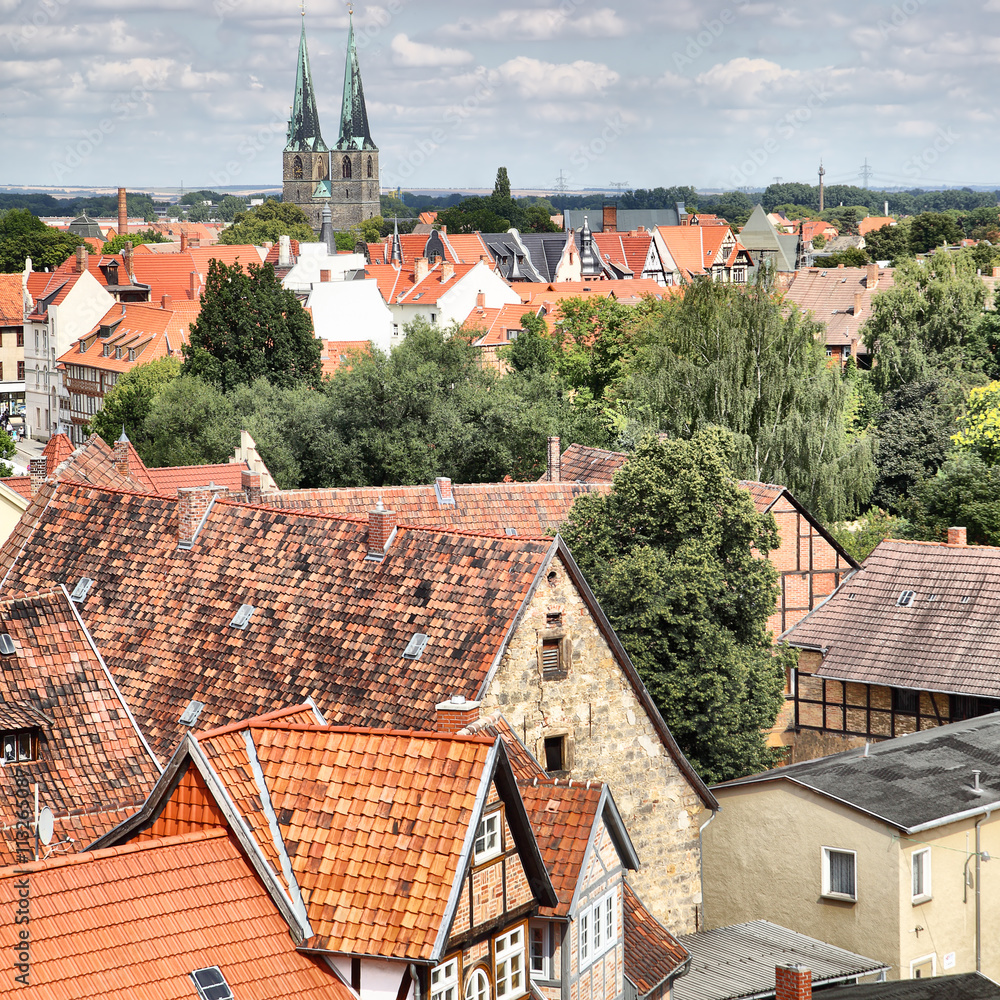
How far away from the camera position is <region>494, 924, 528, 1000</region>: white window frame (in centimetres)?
1616

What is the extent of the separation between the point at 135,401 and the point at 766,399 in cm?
3229

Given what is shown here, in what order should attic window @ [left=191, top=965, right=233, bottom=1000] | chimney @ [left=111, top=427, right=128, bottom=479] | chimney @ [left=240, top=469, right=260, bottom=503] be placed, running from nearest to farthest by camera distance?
attic window @ [left=191, top=965, right=233, bottom=1000] → chimney @ [left=111, top=427, right=128, bottom=479] → chimney @ [left=240, top=469, right=260, bottom=503]

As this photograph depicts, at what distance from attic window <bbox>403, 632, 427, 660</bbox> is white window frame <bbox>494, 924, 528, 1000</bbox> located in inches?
294

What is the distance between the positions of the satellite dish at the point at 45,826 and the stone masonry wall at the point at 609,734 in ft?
21.1

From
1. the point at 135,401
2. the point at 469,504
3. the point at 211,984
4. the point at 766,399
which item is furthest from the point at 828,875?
the point at 135,401

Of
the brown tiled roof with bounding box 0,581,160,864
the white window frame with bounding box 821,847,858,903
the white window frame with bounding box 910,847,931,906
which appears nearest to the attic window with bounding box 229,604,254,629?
the brown tiled roof with bounding box 0,581,160,864

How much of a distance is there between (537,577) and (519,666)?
1389 mm

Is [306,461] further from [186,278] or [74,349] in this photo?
[186,278]

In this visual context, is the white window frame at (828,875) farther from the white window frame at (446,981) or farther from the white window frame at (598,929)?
the white window frame at (446,981)

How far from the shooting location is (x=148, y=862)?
14836mm

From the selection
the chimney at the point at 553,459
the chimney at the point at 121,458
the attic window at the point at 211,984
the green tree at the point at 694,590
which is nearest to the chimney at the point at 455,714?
the attic window at the point at 211,984

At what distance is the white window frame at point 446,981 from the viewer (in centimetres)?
1498

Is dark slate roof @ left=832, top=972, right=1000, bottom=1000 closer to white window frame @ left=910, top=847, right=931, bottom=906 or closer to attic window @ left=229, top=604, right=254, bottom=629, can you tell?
white window frame @ left=910, top=847, right=931, bottom=906

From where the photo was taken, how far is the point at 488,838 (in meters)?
15.7
